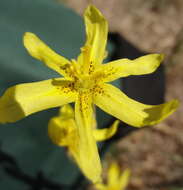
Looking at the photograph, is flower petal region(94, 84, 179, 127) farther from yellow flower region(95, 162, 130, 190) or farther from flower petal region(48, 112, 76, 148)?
yellow flower region(95, 162, 130, 190)

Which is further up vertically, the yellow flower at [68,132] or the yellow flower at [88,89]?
the yellow flower at [88,89]

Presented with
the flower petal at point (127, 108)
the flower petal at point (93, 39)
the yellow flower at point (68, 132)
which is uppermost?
the flower petal at point (93, 39)

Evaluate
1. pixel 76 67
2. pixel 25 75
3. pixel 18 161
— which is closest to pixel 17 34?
pixel 25 75

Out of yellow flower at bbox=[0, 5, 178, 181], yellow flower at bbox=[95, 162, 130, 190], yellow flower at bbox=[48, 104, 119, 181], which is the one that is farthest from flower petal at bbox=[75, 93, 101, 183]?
yellow flower at bbox=[95, 162, 130, 190]

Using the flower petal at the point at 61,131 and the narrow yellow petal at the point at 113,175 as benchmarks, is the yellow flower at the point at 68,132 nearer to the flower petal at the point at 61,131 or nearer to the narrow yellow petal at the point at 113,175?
the flower petal at the point at 61,131

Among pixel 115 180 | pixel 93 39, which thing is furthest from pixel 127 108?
pixel 115 180

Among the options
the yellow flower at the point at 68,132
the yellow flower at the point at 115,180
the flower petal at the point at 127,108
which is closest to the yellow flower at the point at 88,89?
the flower petal at the point at 127,108

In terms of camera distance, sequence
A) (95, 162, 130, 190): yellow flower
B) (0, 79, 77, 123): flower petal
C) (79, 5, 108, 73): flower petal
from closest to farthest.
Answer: (0, 79, 77, 123): flower petal, (79, 5, 108, 73): flower petal, (95, 162, 130, 190): yellow flower

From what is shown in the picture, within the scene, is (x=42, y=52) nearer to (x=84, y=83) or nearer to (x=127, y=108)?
(x=84, y=83)

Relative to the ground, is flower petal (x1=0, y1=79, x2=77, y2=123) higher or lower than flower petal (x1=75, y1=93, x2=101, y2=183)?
higher
